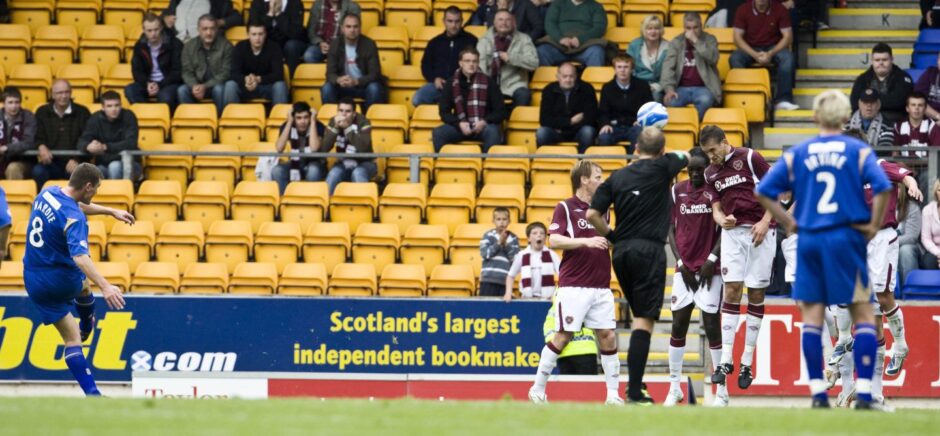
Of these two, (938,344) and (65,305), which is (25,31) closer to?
(65,305)

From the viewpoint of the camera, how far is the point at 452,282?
61.2ft

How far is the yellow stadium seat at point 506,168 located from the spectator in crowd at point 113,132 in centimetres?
469

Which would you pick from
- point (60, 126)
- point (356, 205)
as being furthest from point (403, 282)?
point (60, 126)

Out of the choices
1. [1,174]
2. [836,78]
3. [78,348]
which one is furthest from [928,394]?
[1,174]

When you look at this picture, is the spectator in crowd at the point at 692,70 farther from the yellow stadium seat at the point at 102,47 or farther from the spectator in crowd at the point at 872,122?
the yellow stadium seat at the point at 102,47

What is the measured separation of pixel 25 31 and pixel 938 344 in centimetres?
1390

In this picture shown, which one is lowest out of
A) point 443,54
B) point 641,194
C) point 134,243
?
point 134,243

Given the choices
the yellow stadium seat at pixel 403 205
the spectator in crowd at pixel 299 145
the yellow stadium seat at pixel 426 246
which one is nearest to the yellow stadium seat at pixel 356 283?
the yellow stadium seat at pixel 426 246

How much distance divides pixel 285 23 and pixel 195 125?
6.75 feet

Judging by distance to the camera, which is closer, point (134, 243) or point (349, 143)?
point (134, 243)

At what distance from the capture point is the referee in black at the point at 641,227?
41.5ft

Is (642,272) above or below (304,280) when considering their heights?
above

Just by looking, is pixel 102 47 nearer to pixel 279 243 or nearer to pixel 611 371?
pixel 279 243

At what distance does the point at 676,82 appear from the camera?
20.6 m
